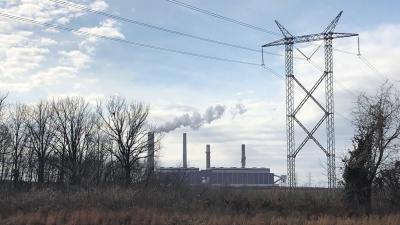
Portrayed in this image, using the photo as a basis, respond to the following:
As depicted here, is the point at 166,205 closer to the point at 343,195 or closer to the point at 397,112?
the point at 343,195

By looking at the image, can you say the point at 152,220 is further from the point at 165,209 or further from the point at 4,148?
the point at 4,148

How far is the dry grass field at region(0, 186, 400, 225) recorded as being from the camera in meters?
26.0

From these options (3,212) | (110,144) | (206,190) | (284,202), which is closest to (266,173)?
(110,144)

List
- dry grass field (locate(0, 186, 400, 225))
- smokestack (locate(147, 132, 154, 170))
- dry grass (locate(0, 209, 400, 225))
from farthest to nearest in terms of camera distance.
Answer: smokestack (locate(147, 132, 154, 170))
dry grass field (locate(0, 186, 400, 225))
dry grass (locate(0, 209, 400, 225))

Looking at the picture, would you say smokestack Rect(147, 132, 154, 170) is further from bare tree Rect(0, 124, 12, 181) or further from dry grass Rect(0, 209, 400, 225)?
dry grass Rect(0, 209, 400, 225)

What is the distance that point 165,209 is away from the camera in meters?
31.8

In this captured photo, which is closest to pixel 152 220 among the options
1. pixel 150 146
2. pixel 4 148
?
pixel 150 146

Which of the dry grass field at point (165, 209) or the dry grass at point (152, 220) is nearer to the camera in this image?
the dry grass at point (152, 220)

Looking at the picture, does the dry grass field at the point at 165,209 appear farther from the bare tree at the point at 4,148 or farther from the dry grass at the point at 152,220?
the bare tree at the point at 4,148

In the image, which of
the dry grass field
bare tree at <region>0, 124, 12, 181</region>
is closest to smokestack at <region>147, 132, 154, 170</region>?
bare tree at <region>0, 124, 12, 181</region>

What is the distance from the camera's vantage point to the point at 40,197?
118 feet

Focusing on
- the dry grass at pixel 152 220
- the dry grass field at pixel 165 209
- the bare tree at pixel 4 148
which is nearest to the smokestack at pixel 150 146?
the bare tree at pixel 4 148

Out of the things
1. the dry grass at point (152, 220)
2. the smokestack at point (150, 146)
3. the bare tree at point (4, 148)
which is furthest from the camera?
the bare tree at point (4, 148)

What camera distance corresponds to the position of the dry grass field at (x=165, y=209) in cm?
2605
